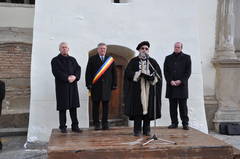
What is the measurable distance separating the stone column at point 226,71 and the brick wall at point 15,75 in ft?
16.2

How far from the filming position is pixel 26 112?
23.2 feet

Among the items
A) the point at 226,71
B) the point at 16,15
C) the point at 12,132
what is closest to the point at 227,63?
the point at 226,71

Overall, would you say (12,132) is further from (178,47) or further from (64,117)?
(178,47)

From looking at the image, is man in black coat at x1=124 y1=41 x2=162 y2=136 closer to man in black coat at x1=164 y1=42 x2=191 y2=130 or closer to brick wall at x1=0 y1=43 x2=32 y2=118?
man in black coat at x1=164 y1=42 x2=191 y2=130

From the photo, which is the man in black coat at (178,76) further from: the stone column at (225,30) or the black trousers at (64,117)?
the stone column at (225,30)

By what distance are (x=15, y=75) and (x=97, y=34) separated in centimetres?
260

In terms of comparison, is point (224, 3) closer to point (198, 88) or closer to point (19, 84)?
point (198, 88)

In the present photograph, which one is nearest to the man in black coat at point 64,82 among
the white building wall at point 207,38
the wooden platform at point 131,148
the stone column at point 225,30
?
the wooden platform at point 131,148

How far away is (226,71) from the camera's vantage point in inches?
288

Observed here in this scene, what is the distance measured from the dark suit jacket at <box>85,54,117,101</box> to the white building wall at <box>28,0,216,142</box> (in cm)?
83

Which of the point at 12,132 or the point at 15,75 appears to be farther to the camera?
the point at 15,75

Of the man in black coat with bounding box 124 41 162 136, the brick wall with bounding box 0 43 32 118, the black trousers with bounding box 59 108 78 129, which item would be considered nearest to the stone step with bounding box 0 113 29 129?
the brick wall with bounding box 0 43 32 118

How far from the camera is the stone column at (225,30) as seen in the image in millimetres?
7320

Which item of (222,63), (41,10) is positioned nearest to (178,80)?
(222,63)
